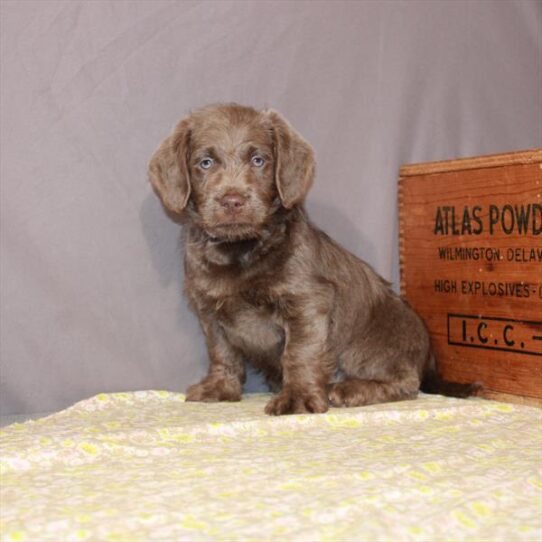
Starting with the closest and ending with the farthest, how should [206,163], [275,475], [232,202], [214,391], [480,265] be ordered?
[275,475] → [232,202] → [206,163] → [214,391] → [480,265]

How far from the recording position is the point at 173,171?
356 centimetres

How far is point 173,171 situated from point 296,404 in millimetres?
1088

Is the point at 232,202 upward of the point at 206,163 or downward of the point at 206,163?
downward

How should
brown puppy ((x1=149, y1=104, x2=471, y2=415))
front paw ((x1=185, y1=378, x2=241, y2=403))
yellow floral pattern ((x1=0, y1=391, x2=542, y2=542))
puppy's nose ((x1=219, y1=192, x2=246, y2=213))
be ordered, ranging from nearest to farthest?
yellow floral pattern ((x1=0, y1=391, x2=542, y2=542)) < puppy's nose ((x1=219, y1=192, x2=246, y2=213)) < brown puppy ((x1=149, y1=104, x2=471, y2=415)) < front paw ((x1=185, y1=378, x2=241, y2=403))

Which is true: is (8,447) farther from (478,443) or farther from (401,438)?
(478,443)

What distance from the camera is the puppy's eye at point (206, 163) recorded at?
139 inches

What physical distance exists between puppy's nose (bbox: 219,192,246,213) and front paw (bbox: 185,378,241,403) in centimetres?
92

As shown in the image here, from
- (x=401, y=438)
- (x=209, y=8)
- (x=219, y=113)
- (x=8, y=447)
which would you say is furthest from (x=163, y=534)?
(x=209, y=8)

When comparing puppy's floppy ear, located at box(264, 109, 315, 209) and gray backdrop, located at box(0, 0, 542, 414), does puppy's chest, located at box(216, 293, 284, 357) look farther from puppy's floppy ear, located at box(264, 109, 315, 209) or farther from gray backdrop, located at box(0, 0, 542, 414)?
gray backdrop, located at box(0, 0, 542, 414)

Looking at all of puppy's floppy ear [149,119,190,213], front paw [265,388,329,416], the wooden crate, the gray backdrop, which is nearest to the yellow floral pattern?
front paw [265,388,329,416]

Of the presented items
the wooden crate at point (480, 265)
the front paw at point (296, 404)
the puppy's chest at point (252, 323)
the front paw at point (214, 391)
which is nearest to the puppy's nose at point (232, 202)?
the puppy's chest at point (252, 323)

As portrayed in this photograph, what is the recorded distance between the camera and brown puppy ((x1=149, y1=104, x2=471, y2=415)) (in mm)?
3484

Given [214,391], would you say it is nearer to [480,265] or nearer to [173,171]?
[173,171]

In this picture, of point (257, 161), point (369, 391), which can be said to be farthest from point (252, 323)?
point (257, 161)
